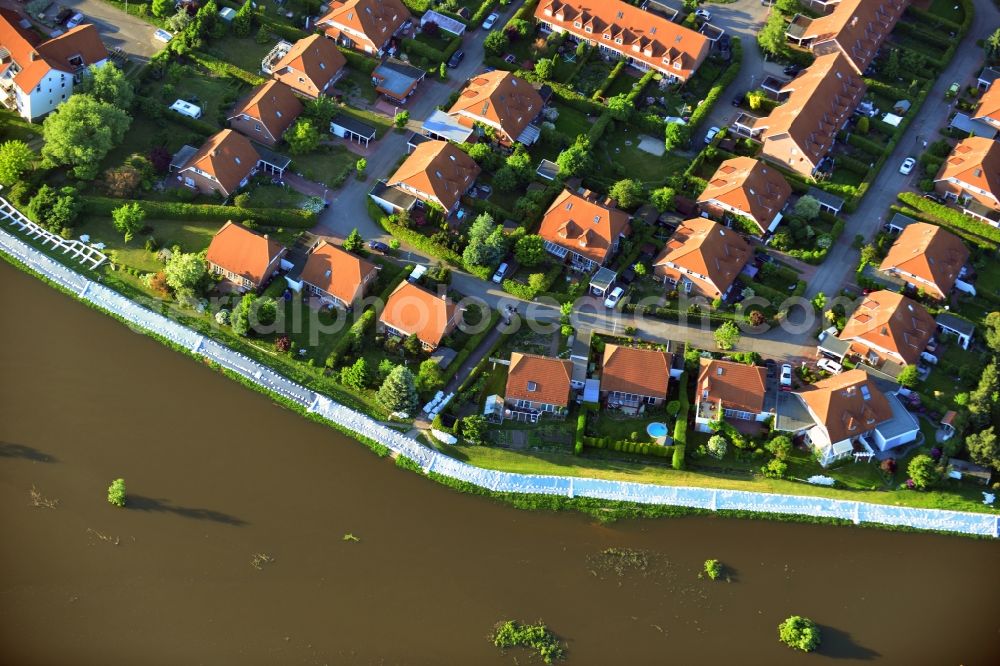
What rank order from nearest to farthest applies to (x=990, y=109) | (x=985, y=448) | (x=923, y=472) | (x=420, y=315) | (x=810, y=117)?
1. (x=985, y=448)
2. (x=923, y=472)
3. (x=420, y=315)
4. (x=810, y=117)
5. (x=990, y=109)

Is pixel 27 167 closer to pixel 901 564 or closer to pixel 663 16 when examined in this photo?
pixel 663 16

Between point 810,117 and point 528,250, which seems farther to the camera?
point 810,117

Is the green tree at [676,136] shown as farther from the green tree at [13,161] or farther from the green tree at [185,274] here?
the green tree at [13,161]

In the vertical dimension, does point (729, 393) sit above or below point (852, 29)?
below

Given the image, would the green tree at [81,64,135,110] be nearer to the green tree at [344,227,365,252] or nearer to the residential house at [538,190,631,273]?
the green tree at [344,227,365,252]

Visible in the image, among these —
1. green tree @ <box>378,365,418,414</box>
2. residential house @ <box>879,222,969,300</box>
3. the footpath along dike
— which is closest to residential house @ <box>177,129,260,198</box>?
green tree @ <box>378,365,418,414</box>

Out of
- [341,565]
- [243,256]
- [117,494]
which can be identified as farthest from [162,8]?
[341,565]

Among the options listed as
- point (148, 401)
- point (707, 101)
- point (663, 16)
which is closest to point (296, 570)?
point (148, 401)

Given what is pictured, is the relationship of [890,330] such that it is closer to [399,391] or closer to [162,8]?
[399,391]

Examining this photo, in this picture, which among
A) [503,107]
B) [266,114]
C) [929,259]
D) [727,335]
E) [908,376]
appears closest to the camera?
[908,376]
